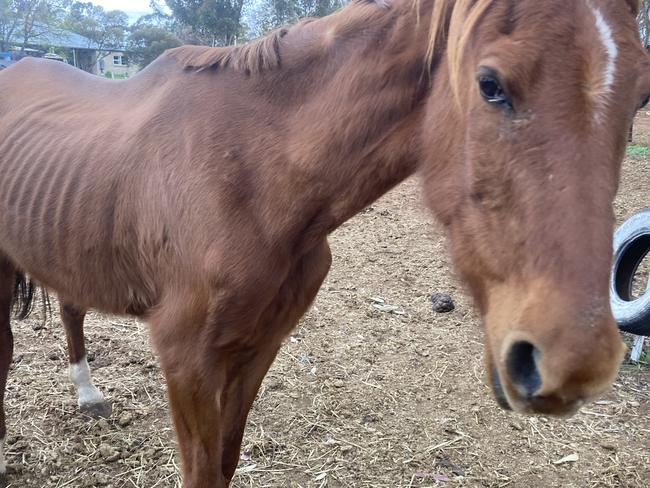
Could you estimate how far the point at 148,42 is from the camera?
850 inches

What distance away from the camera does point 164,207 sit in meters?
1.80

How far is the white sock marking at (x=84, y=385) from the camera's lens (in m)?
3.07

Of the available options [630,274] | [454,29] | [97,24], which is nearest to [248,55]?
[454,29]

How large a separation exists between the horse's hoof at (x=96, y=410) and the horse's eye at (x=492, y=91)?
2836mm

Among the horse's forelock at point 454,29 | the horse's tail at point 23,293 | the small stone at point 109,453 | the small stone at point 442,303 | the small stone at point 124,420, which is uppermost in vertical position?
the horse's forelock at point 454,29

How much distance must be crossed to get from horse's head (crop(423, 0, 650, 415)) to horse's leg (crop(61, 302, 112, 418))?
103 inches

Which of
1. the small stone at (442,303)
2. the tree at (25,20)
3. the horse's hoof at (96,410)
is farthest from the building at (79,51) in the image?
the horse's hoof at (96,410)

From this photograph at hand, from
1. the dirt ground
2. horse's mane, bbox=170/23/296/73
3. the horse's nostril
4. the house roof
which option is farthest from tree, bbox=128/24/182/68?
the horse's nostril

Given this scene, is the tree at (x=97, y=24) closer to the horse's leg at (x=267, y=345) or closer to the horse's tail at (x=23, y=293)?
the horse's tail at (x=23, y=293)

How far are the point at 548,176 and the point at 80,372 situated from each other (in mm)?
2927

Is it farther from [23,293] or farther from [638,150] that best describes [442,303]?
[638,150]

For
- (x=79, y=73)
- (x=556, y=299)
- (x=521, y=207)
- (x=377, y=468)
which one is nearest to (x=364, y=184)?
(x=521, y=207)

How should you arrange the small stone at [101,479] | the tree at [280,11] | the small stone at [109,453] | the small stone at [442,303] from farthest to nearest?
1. the tree at [280,11]
2. the small stone at [442,303]
3. the small stone at [109,453]
4. the small stone at [101,479]

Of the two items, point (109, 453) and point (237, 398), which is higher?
point (237, 398)
